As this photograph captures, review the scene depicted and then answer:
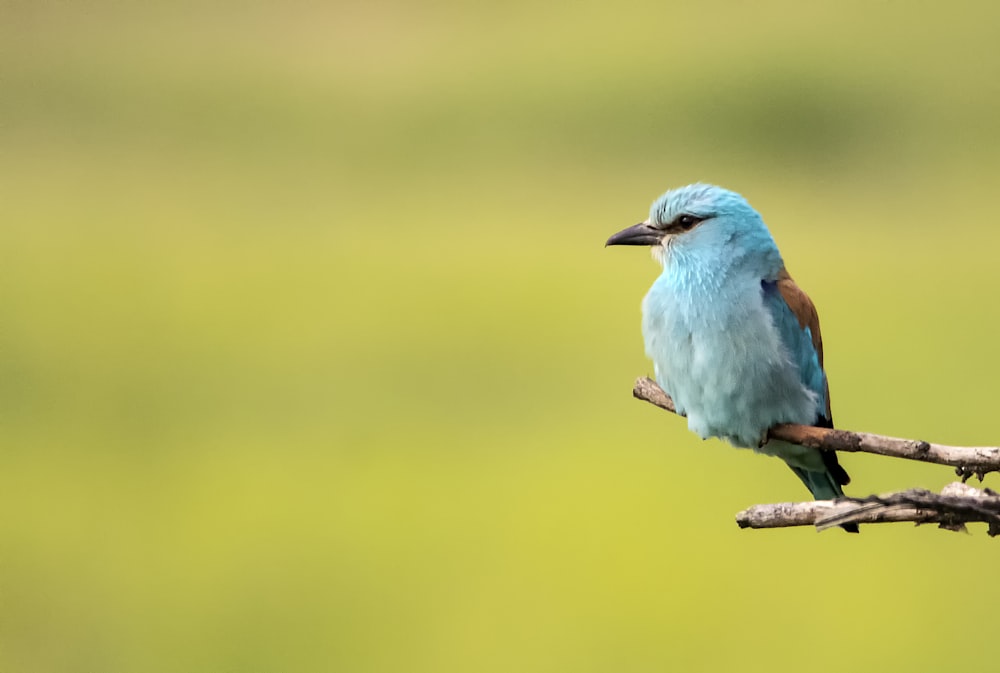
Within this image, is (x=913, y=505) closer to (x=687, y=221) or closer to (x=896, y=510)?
(x=896, y=510)

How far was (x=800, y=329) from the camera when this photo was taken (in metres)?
1.41

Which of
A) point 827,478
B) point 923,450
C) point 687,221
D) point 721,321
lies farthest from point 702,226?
point 923,450

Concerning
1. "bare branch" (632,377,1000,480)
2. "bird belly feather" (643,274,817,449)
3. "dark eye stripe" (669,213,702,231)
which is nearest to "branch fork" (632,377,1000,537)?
"bare branch" (632,377,1000,480)

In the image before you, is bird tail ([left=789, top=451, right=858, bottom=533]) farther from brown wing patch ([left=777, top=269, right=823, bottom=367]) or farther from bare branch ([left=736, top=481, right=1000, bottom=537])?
bare branch ([left=736, top=481, right=1000, bottom=537])

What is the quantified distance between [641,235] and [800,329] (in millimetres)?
255

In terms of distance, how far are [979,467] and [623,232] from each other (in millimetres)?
583

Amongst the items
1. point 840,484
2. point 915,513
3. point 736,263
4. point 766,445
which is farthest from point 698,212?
point 915,513

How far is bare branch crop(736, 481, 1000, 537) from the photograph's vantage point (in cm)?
84

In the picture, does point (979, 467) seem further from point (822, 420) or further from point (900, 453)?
point (822, 420)

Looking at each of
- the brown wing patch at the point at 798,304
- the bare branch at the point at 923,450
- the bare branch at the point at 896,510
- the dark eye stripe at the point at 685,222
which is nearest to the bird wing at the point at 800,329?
the brown wing patch at the point at 798,304

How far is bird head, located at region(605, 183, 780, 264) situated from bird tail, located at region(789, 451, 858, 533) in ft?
1.03

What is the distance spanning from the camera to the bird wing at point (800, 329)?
1383mm

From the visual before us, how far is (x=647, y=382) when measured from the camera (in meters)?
1.32

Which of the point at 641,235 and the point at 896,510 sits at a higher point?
the point at 641,235
